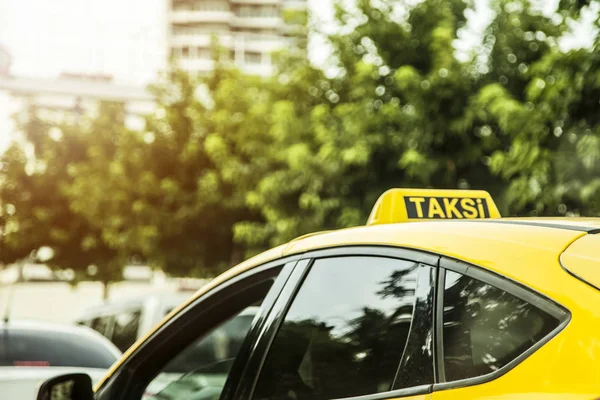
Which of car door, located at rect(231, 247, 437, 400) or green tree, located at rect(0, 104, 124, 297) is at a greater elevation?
car door, located at rect(231, 247, 437, 400)

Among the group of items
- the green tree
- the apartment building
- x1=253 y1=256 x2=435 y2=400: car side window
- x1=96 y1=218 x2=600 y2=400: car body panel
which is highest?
the apartment building

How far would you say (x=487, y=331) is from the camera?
1.73 metres

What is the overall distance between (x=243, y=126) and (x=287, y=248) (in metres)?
16.7

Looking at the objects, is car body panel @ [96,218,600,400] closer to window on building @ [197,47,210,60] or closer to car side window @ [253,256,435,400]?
car side window @ [253,256,435,400]

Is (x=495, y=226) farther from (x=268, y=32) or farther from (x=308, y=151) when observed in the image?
(x=268, y=32)

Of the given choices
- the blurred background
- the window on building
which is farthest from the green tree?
the window on building

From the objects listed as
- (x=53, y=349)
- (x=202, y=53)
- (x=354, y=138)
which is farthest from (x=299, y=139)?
(x=202, y=53)

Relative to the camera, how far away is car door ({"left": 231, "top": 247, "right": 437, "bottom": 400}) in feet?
6.14

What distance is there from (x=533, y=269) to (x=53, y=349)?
516cm

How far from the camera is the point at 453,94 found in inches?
502

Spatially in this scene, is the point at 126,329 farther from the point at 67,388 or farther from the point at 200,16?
the point at 200,16

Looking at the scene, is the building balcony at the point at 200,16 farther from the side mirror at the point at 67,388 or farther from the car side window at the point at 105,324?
the side mirror at the point at 67,388

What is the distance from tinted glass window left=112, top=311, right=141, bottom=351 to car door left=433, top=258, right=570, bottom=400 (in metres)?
8.19

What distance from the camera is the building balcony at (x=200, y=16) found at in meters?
87.9
